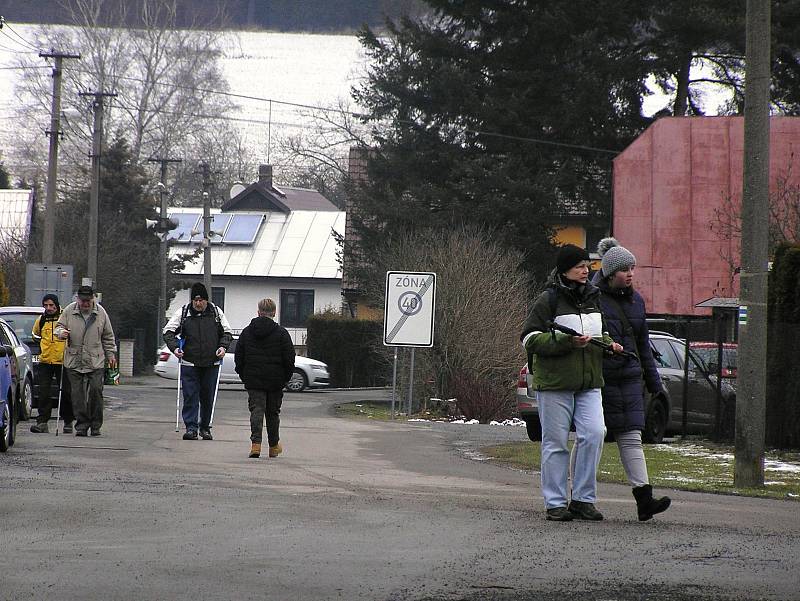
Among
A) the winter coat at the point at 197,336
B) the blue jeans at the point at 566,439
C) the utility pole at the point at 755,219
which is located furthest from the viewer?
the winter coat at the point at 197,336

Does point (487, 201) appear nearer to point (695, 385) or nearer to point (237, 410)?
point (237, 410)

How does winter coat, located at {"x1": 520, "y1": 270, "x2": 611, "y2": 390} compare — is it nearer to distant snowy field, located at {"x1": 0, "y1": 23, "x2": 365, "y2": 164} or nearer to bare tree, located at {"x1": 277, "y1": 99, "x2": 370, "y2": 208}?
bare tree, located at {"x1": 277, "y1": 99, "x2": 370, "y2": 208}

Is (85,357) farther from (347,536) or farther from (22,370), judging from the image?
(347,536)

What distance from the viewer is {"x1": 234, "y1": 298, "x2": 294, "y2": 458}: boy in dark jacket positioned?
51.4 feet

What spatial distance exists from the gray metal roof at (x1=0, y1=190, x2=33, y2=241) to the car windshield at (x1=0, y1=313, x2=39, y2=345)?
119 feet

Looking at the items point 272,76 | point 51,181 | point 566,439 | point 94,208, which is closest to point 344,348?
point 94,208

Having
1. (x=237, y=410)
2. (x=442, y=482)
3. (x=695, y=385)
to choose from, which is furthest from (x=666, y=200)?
(x=442, y=482)

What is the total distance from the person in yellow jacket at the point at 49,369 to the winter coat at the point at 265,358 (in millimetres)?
4083

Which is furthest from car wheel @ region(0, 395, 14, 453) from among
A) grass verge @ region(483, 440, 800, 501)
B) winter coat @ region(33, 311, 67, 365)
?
grass verge @ region(483, 440, 800, 501)

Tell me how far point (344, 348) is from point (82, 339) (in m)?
30.7

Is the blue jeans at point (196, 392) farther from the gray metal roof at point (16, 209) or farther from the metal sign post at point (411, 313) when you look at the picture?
the gray metal roof at point (16, 209)

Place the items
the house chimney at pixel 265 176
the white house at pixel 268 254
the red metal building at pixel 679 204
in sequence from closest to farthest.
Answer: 1. the red metal building at pixel 679 204
2. the white house at pixel 268 254
3. the house chimney at pixel 265 176

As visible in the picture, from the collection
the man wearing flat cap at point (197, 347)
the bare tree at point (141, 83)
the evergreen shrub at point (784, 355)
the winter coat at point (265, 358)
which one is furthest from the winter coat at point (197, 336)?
the bare tree at point (141, 83)

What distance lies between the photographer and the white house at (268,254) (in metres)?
68.6
